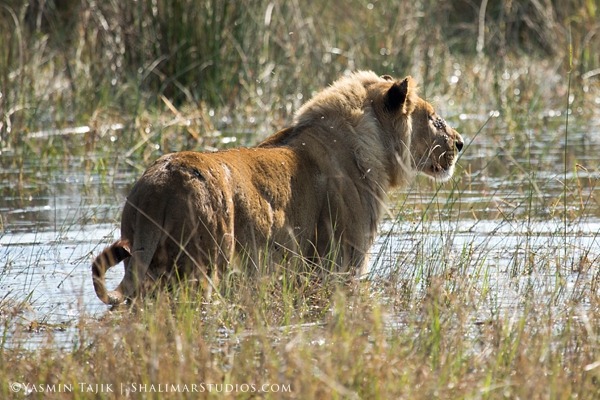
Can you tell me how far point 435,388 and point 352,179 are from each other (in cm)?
267

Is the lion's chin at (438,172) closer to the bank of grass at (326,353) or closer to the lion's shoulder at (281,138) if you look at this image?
the lion's shoulder at (281,138)

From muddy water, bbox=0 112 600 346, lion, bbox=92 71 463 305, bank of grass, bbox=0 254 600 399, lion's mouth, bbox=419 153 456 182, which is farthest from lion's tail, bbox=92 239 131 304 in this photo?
lion's mouth, bbox=419 153 456 182

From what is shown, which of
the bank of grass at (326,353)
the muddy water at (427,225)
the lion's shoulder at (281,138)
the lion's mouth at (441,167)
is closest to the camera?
the bank of grass at (326,353)

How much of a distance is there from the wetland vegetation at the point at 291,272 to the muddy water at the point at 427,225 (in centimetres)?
3

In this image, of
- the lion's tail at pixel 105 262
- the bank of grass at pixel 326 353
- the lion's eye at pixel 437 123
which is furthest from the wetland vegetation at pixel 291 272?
the lion's eye at pixel 437 123

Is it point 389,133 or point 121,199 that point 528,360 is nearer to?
point 389,133

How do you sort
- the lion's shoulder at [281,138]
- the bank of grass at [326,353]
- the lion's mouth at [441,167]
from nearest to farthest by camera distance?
the bank of grass at [326,353] → the lion's shoulder at [281,138] → the lion's mouth at [441,167]

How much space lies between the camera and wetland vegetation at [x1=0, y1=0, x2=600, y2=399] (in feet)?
13.0

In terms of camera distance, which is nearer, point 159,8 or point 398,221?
point 398,221

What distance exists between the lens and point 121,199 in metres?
8.20

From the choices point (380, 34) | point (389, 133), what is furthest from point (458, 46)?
point (389, 133)

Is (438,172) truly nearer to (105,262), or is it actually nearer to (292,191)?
(292,191)

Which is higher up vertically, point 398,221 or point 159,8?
point 159,8

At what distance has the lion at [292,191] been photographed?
16.3 feet
